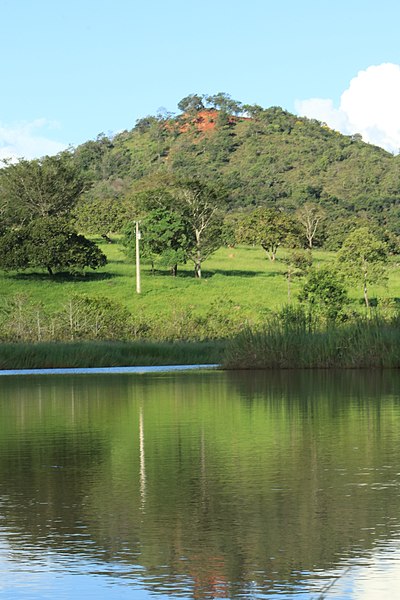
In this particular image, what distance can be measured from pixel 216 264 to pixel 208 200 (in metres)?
5.70

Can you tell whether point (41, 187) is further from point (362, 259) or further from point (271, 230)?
point (362, 259)

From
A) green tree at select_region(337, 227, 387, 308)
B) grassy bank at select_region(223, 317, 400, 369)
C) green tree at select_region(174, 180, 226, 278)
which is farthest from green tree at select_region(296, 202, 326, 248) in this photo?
grassy bank at select_region(223, 317, 400, 369)

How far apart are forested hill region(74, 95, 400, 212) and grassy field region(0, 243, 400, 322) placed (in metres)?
54.2

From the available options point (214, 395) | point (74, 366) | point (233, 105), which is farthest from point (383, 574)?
point (233, 105)

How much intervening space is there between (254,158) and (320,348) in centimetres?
13371

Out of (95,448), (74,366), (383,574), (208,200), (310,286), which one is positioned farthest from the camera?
(208,200)

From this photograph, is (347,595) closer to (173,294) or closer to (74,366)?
(74,366)

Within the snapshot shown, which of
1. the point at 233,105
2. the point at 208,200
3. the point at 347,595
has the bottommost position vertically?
the point at 347,595

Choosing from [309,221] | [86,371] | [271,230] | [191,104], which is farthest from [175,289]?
[191,104]

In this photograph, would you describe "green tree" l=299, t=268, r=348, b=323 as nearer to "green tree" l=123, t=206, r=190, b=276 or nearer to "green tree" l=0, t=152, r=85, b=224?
"green tree" l=123, t=206, r=190, b=276

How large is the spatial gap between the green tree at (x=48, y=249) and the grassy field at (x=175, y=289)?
0.87 m

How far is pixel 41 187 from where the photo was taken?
302ft

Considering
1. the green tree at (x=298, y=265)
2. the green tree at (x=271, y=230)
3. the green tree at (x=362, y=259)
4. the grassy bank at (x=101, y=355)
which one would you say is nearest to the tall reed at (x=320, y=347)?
the grassy bank at (x=101, y=355)

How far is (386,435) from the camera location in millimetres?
9586
